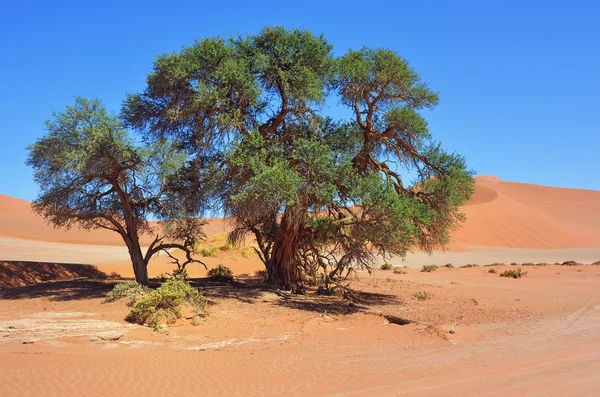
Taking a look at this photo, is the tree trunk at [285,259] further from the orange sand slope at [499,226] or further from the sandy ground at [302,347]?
the orange sand slope at [499,226]

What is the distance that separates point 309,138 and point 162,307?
23.8 ft

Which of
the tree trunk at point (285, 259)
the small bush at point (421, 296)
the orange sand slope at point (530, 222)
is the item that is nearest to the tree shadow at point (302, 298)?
the tree trunk at point (285, 259)

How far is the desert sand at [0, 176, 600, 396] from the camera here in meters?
7.37

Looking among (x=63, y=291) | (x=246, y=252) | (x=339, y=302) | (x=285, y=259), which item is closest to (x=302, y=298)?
(x=339, y=302)

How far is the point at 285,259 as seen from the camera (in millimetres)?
17922

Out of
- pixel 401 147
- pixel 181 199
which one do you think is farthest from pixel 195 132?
pixel 401 147

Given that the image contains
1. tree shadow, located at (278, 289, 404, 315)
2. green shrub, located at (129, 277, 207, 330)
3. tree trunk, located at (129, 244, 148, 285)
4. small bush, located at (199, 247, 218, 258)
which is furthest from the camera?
small bush, located at (199, 247, 218, 258)

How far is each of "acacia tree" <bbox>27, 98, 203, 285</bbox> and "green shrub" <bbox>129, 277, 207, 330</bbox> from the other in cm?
456

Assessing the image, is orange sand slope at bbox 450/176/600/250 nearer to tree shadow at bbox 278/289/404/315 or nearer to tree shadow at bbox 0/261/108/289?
tree shadow at bbox 278/289/404/315

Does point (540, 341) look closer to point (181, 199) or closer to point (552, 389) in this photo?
point (552, 389)

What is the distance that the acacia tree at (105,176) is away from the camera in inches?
595

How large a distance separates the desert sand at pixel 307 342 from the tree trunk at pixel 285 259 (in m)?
0.83

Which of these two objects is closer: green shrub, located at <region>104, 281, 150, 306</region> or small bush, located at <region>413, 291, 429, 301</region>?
green shrub, located at <region>104, 281, 150, 306</region>

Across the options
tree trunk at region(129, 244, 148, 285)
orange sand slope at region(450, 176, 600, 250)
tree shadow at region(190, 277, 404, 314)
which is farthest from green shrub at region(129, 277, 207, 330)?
orange sand slope at region(450, 176, 600, 250)
